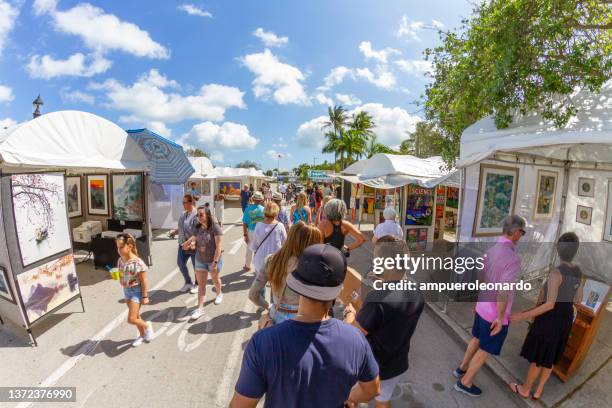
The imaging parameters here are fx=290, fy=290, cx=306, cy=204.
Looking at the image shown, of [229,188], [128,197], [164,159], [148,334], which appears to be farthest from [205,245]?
[229,188]

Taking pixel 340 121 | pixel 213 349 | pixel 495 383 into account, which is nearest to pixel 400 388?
pixel 495 383

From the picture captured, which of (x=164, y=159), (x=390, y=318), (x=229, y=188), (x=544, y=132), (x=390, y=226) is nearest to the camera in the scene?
(x=390, y=318)

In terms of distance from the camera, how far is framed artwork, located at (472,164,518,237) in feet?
17.4

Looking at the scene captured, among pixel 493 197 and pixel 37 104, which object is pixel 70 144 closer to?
A: pixel 37 104

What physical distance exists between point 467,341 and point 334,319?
368 cm

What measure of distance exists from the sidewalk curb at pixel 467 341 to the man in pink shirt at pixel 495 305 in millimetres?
414

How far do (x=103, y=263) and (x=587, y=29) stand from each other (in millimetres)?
10342

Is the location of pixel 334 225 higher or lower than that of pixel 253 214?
higher

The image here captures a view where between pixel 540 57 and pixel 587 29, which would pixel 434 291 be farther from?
pixel 587 29

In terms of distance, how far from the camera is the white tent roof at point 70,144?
4094 millimetres

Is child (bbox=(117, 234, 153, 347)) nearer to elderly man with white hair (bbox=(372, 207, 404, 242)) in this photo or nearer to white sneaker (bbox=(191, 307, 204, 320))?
white sneaker (bbox=(191, 307, 204, 320))

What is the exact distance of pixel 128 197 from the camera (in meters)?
7.75

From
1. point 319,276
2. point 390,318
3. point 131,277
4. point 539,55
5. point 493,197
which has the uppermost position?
point 539,55

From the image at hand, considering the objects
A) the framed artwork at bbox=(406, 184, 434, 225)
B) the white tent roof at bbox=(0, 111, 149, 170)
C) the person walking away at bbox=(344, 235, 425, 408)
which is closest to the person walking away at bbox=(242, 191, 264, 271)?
the white tent roof at bbox=(0, 111, 149, 170)
